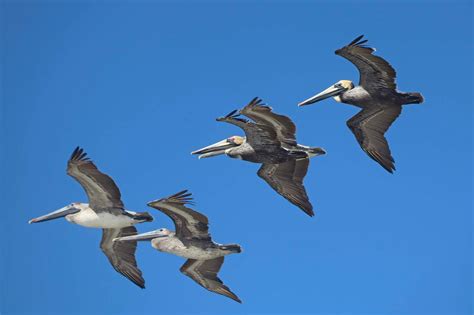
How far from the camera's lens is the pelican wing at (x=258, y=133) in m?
32.0

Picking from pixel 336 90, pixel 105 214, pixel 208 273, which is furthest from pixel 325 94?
pixel 105 214

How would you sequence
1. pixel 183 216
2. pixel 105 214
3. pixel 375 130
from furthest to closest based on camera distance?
pixel 375 130, pixel 105 214, pixel 183 216

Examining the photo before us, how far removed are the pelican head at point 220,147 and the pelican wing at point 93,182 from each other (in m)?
2.83

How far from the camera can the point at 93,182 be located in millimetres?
32969

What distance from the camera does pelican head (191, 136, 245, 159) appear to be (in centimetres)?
3428

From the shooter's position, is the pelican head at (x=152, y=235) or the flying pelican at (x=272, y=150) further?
the pelican head at (x=152, y=235)

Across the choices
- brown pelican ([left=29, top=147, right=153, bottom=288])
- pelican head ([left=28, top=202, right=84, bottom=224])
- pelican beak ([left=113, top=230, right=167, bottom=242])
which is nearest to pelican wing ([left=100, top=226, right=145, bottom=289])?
brown pelican ([left=29, top=147, right=153, bottom=288])

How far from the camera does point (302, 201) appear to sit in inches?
1342

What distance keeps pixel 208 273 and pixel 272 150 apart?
3417 mm

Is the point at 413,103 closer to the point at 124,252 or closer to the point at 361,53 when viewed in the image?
the point at 361,53

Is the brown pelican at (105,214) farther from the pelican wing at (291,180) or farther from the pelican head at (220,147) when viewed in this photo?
the pelican wing at (291,180)

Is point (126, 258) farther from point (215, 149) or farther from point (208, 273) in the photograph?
point (215, 149)

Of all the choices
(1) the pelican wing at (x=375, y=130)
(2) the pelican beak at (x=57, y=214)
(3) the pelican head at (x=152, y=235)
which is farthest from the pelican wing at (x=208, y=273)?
(1) the pelican wing at (x=375, y=130)

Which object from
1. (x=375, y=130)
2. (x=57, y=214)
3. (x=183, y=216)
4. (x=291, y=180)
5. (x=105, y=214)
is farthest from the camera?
(x=57, y=214)
